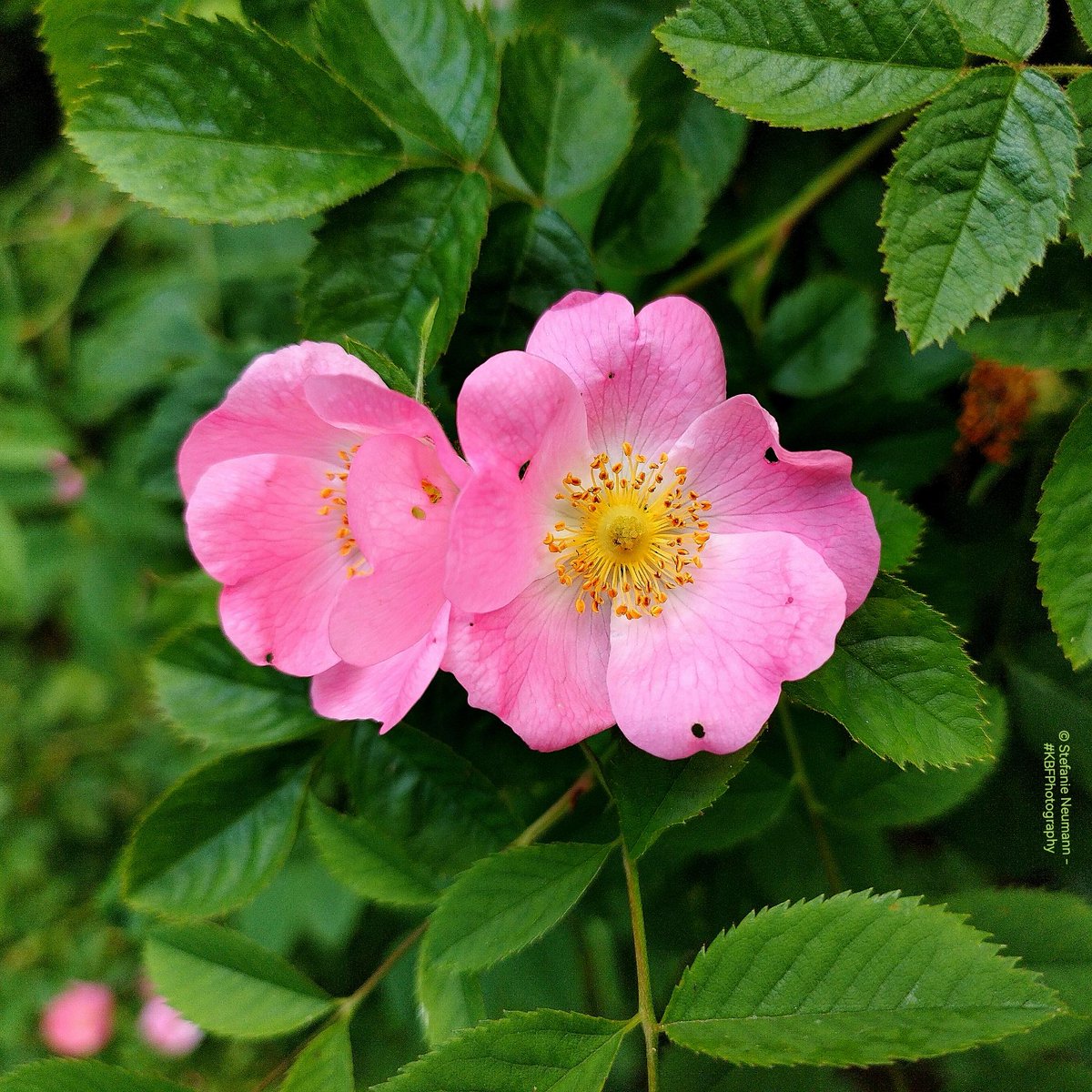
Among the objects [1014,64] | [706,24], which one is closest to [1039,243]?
[1014,64]

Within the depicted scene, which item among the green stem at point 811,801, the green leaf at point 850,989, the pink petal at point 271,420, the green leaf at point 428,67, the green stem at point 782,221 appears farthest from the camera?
the green stem at point 782,221

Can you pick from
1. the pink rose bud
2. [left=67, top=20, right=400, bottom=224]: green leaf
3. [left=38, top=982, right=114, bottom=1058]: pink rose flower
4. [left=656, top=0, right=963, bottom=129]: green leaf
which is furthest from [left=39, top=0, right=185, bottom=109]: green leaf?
[left=38, top=982, right=114, bottom=1058]: pink rose flower

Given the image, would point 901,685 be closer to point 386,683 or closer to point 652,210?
point 386,683

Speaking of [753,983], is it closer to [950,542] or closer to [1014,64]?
[950,542]

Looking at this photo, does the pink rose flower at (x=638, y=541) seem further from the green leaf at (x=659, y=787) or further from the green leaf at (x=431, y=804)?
the green leaf at (x=431, y=804)

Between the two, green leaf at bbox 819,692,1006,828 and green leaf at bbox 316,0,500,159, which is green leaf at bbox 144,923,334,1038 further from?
green leaf at bbox 316,0,500,159

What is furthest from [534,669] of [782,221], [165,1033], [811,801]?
[165,1033]

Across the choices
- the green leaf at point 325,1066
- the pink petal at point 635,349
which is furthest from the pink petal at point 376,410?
the green leaf at point 325,1066
